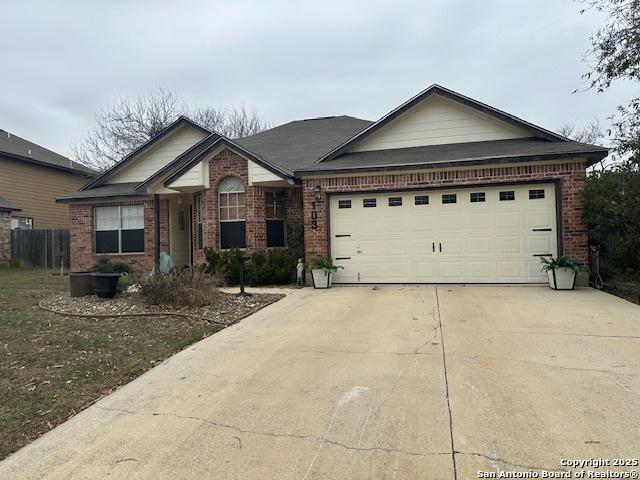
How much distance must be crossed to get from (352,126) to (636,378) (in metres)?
13.8

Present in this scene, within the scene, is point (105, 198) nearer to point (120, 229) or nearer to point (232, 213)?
point (120, 229)

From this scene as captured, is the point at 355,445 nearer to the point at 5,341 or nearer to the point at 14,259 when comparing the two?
the point at 5,341

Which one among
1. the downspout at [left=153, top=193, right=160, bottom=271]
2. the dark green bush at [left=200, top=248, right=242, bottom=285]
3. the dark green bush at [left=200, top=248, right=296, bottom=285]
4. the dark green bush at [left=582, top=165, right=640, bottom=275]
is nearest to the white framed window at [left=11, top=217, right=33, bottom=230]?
the downspout at [left=153, top=193, right=160, bottom=271]

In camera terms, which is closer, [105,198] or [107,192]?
[105,198]

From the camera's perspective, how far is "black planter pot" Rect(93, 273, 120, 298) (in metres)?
8.99

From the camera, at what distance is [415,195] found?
10500 mm

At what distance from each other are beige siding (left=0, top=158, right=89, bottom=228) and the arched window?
1236cm

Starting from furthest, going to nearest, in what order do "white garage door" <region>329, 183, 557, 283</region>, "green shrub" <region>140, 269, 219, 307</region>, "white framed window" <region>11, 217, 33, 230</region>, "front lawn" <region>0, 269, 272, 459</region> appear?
"white framed window" <region>11, 217, 33, 230</region> → "white garage door" <region>329, 183, 557, 283</region> → "green shrub" <region>140, 269, 219, 307</region> → "front lawn" <region>0, 269, 272, 459</region>

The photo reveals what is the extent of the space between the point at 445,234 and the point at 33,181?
2123 cm

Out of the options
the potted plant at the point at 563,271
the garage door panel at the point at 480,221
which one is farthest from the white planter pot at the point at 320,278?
the potted plant at the point at 563,271

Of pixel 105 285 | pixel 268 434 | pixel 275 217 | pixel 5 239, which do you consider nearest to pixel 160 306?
pixel 105 285

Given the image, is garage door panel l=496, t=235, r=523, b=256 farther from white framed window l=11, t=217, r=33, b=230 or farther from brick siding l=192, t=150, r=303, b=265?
white framed window l=11, t=217, r=33, b=230

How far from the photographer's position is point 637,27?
372 inches

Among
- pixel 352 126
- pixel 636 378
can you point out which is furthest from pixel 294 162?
pixel 636 378
